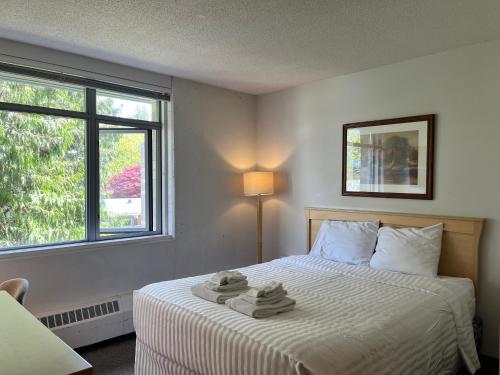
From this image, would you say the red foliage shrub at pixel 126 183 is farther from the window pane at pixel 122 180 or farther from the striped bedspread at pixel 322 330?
the striped bedspread at pixel 322 330

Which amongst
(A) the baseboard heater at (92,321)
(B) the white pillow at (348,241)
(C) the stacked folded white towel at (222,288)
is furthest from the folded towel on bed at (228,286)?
(A) the baseboard heater at (92,321)

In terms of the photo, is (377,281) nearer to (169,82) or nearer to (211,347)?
(211,347)

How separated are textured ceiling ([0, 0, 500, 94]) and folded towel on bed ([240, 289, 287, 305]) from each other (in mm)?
1731

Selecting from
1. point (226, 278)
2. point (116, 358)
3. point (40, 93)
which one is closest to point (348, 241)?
point (226, 278)

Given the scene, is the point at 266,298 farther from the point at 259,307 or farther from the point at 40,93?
the point at 40,93

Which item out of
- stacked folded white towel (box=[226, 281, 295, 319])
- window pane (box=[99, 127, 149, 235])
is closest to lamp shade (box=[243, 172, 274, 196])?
window pane (box=[99, 127, 149, 235])

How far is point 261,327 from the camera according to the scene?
1.80 meters

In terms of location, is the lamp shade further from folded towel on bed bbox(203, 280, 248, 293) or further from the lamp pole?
folded towel on bed bbox(203, 280, 248, 293)

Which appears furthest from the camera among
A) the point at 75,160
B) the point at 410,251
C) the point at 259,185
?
the point at 259,185

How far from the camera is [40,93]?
119 inches

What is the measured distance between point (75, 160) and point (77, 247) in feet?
2.52

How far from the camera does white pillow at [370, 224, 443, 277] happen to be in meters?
2.77

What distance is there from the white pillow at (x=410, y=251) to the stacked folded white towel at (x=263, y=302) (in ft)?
3.84

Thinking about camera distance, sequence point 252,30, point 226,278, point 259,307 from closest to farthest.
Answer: point 259,307
point 226,278
point 252,30
